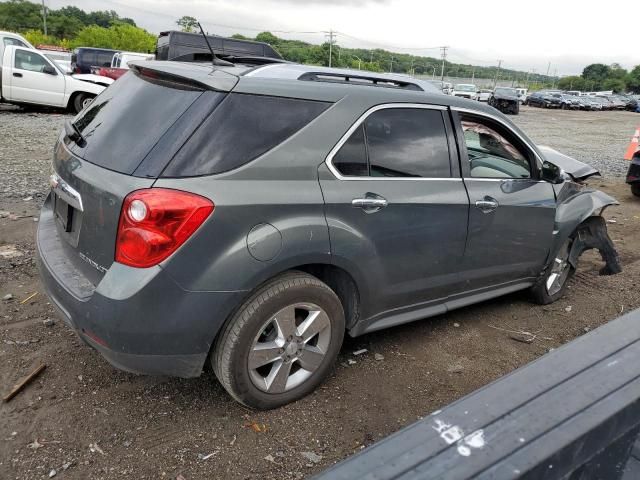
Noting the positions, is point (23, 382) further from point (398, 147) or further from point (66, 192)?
point (398, 147)

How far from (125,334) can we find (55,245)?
3.04 ft

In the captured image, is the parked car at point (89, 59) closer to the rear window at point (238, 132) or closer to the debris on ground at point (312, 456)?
the rear window at point (238, 132)

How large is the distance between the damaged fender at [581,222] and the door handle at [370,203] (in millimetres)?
1950

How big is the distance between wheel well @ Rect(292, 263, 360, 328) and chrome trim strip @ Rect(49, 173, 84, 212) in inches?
48.3

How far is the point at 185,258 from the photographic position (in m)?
2.39

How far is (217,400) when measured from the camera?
296 cm

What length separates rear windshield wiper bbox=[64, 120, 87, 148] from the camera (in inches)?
115

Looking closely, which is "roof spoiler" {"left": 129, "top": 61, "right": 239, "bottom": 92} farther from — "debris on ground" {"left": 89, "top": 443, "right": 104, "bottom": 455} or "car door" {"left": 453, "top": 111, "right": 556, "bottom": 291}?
"debris on ground" {"left": 89, "top": 443, "right": 104, "bottom": 455}

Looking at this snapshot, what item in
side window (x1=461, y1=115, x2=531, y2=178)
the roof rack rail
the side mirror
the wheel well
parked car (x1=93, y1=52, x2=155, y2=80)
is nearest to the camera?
the wheel well

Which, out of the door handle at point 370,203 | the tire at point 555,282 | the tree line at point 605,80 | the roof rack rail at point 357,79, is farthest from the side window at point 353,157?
the tree line at point 605,80

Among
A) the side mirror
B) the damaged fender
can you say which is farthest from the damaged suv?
the damaged fender

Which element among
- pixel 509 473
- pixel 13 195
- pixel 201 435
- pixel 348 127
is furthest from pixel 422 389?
pixel 13 195

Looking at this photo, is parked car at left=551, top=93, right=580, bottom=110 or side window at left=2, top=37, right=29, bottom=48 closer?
side window at left=2, top=37, right=29, bottom=48

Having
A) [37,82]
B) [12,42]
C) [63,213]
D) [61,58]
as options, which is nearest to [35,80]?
[37,82]
